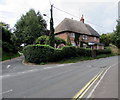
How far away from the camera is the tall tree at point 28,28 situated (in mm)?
41562

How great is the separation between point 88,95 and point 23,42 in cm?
4113

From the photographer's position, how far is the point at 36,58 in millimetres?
21578

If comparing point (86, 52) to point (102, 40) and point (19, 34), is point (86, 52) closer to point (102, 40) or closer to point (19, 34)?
point (19, 34)

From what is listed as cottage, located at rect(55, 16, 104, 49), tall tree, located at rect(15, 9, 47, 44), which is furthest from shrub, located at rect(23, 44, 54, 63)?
tall tree, located at rect(15, 9, 47, 44)

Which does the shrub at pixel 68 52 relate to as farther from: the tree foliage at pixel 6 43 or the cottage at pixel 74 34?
the tree foliage at pixel 6 43

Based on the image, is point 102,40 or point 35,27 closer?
point 35,27

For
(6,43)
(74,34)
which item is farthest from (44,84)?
(74,34)

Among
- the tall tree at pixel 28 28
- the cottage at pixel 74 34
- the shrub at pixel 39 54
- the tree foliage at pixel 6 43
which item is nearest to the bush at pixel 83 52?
the shrub at pixel 39 54

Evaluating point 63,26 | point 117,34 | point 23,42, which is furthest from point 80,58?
point 117,34

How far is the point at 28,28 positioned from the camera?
41719 mm

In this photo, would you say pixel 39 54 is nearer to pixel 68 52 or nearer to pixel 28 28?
pixel 68 52

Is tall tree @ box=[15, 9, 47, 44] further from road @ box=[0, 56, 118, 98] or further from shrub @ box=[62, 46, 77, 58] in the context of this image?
road @ box=[0, 56, 118, 98]

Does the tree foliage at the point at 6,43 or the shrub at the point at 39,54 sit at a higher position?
the tree foliage at the point at 6,43

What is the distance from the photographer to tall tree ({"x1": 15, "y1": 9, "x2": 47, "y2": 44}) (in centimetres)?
4156
